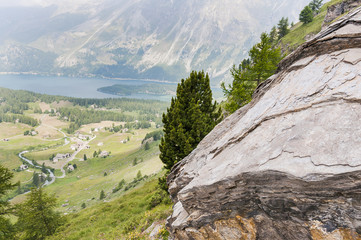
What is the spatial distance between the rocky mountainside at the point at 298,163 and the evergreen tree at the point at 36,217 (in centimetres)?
2268

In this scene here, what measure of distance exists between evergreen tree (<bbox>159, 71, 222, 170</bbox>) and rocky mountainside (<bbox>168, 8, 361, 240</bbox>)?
30.9ft

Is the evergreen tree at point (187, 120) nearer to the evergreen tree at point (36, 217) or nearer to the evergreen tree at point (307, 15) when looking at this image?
the evergreen tree at point (36, 217)

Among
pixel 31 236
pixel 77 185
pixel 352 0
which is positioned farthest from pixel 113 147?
pixel 352 0

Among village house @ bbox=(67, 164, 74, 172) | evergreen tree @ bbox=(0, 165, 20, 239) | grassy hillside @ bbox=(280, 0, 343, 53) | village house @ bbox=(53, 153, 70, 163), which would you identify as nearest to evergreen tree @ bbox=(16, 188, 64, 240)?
evergreen tree @ bbox=(0, 165, 20, 239)

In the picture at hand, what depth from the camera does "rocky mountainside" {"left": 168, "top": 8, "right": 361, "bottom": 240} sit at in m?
5.84

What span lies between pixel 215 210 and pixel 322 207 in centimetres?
442

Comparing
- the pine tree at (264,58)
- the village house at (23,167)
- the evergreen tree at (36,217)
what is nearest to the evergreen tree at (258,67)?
the pine tree at (264,58)

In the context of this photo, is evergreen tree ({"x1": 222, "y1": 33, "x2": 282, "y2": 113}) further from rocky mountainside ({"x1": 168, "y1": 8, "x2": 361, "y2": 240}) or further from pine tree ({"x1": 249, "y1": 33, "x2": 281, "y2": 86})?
rocky mountainside ({"x1": 168, "y1": 8, "x2": 361, "y2": 240})

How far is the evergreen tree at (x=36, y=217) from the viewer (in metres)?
22.9

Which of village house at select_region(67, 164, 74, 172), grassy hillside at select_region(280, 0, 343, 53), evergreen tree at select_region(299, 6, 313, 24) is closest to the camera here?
grassy hillside at select_region(280, 0, 343, 53)

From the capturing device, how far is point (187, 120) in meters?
20.6

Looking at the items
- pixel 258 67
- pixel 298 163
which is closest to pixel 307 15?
pixel 258 67

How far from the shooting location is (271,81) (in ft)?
40.3

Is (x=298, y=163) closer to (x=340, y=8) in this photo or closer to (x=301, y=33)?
(x=340, y=8)
